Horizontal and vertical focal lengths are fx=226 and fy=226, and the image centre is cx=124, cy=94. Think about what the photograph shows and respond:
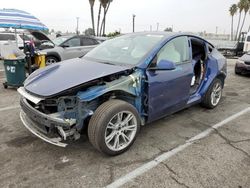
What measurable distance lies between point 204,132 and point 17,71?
511 cm

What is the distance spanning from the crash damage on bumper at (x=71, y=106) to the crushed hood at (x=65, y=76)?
3.0 inches

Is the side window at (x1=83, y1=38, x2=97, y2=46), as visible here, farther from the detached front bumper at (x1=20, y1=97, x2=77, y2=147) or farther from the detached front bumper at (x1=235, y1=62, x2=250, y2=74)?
the detached front bumper at (x1=20, y1=97, x2=77, y2=147)

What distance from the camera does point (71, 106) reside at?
2.81m

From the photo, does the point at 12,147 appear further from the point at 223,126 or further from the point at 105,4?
the point at 105,4

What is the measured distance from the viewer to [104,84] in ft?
9.59

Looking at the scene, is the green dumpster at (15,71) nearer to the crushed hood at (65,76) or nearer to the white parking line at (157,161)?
the crushed hood at (65,76)

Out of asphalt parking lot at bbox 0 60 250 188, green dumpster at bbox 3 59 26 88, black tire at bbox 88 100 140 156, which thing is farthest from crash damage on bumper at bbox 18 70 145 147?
green dumpster at bbox 3 59 26 88

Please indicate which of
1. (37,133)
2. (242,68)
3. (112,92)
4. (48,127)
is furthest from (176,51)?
(242,68)

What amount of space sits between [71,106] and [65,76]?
0.45 metres

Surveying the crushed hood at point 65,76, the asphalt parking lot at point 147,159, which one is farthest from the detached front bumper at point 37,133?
the crushed hood at point 65,76

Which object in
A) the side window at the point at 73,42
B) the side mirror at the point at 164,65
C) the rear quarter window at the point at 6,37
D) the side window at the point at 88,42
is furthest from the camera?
the rear quarter window at the point at 6,37

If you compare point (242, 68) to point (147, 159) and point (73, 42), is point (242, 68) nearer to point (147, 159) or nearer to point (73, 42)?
point (73, 42)

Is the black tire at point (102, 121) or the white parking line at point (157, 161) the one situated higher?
the black tire at point (102, 121)

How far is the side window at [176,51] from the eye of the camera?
353cm
